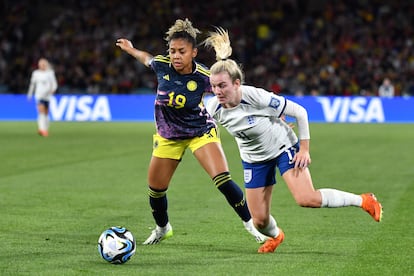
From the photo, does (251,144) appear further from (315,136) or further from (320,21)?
(320,21)

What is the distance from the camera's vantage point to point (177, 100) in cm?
838

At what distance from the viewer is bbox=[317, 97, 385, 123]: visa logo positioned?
30938 mm

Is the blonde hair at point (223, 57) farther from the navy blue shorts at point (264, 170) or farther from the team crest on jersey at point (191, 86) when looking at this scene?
the navy blue shorts at point (264, 170)

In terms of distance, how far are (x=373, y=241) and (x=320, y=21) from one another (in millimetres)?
29675

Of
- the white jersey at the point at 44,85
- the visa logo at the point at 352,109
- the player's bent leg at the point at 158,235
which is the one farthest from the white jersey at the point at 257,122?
the visa logo at the point at 352,109

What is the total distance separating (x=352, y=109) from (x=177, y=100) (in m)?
23.4

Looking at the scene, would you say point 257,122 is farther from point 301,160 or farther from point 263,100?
point 301,160

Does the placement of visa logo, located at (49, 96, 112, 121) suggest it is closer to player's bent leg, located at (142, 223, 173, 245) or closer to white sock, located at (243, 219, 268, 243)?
player's bent leg, located at (142, 223, 173, 245)

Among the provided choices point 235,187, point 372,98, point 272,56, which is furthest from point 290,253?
point 272,56

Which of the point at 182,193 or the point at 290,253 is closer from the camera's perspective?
the point at 290,253

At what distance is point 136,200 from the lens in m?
12.0

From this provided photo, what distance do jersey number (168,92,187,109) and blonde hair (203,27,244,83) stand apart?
562mm

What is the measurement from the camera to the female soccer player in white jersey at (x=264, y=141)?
766 centimetres

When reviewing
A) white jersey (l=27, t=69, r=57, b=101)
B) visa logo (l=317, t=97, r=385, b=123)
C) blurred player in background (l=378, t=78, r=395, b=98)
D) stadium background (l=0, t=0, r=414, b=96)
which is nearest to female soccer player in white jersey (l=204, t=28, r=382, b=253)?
white jersey (l=27, t=69, r=57, b=101)
